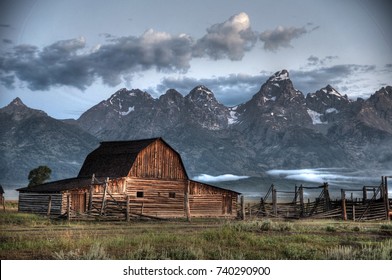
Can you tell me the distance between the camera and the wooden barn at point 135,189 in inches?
1542

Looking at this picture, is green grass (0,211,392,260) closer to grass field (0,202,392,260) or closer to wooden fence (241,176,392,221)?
grass field (0,202,392,260)

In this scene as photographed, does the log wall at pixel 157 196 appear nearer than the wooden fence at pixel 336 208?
No

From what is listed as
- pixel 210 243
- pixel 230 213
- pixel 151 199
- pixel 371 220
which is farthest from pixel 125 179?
pixel 210 243

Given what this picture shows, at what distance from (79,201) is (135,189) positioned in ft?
16.3

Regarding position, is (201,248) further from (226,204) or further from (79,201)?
(226,204)

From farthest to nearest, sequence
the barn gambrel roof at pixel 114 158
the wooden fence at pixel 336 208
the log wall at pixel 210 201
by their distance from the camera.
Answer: the log wall at pixel 210 201, the barn gambrel roof at pixel 114 158, the wooden fence at pixel 336 208

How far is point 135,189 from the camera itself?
141 feet

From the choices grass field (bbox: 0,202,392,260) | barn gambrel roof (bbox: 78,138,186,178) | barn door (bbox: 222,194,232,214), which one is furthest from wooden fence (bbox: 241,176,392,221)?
grass field (bbox: 0,202,392,260)

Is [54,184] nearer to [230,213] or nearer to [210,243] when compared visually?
[230,213]

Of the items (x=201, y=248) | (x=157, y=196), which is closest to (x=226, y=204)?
(x=157, y=196)

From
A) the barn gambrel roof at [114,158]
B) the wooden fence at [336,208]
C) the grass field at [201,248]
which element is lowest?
the grass field at [201,248]

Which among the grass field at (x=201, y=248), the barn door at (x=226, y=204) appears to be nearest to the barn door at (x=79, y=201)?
the barn door at (x=226, y=204)

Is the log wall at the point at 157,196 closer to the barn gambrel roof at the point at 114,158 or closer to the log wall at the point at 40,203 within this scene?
the barn gambrel roof at the point at 114,158
